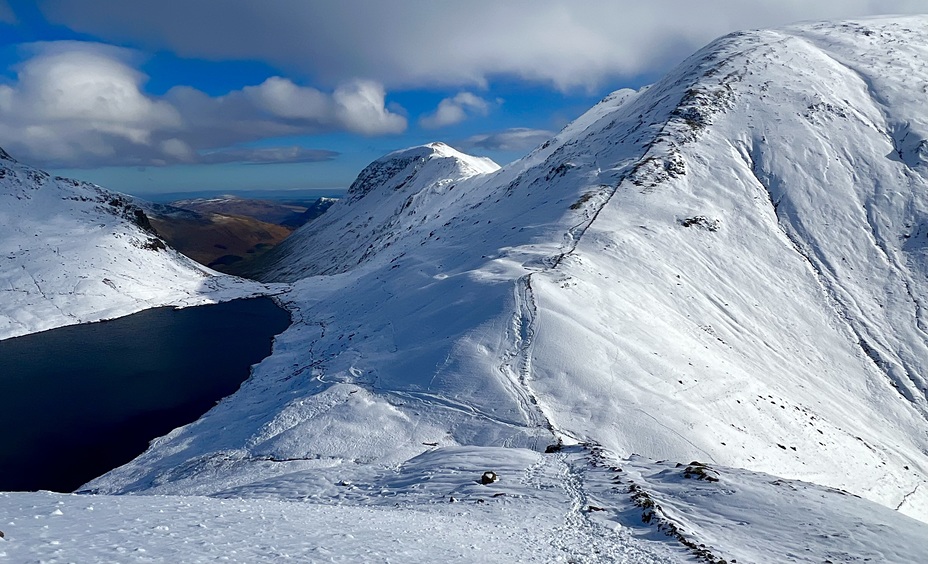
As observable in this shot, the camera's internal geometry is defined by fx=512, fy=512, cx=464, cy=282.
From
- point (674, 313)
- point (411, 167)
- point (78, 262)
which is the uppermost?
point (411, 167)

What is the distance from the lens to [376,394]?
30.5 metres

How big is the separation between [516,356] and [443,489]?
1175 cm

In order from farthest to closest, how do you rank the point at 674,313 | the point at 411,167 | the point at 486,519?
the point at 411,167 → the point at 674,313 → the point at 486,519

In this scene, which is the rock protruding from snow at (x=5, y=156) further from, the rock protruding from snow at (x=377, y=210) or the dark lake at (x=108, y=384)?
the rock protruding from snow at (x=377, y=210)

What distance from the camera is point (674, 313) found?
35.6m

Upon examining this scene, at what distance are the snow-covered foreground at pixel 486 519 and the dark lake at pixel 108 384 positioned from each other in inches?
635

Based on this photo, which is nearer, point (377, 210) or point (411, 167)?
point (377, 210)

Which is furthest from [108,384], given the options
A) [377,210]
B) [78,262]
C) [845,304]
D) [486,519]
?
[377,210]

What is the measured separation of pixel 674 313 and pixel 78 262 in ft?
249

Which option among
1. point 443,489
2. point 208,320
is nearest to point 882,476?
point 443,489

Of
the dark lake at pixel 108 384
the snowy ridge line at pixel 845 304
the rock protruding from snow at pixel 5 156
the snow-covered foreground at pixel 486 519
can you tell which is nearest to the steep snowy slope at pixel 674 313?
the snowy ridge line at pixel 845 304

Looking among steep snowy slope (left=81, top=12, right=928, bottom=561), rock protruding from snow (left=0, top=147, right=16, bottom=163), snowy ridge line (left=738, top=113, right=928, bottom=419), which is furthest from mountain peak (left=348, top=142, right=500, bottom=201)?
snowy ridge line (left=738, top=113, right=928, bottom=419)

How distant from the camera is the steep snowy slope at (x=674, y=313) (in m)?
Answer: 26.2

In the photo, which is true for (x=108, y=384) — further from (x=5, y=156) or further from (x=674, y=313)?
(x=5, y=156)
